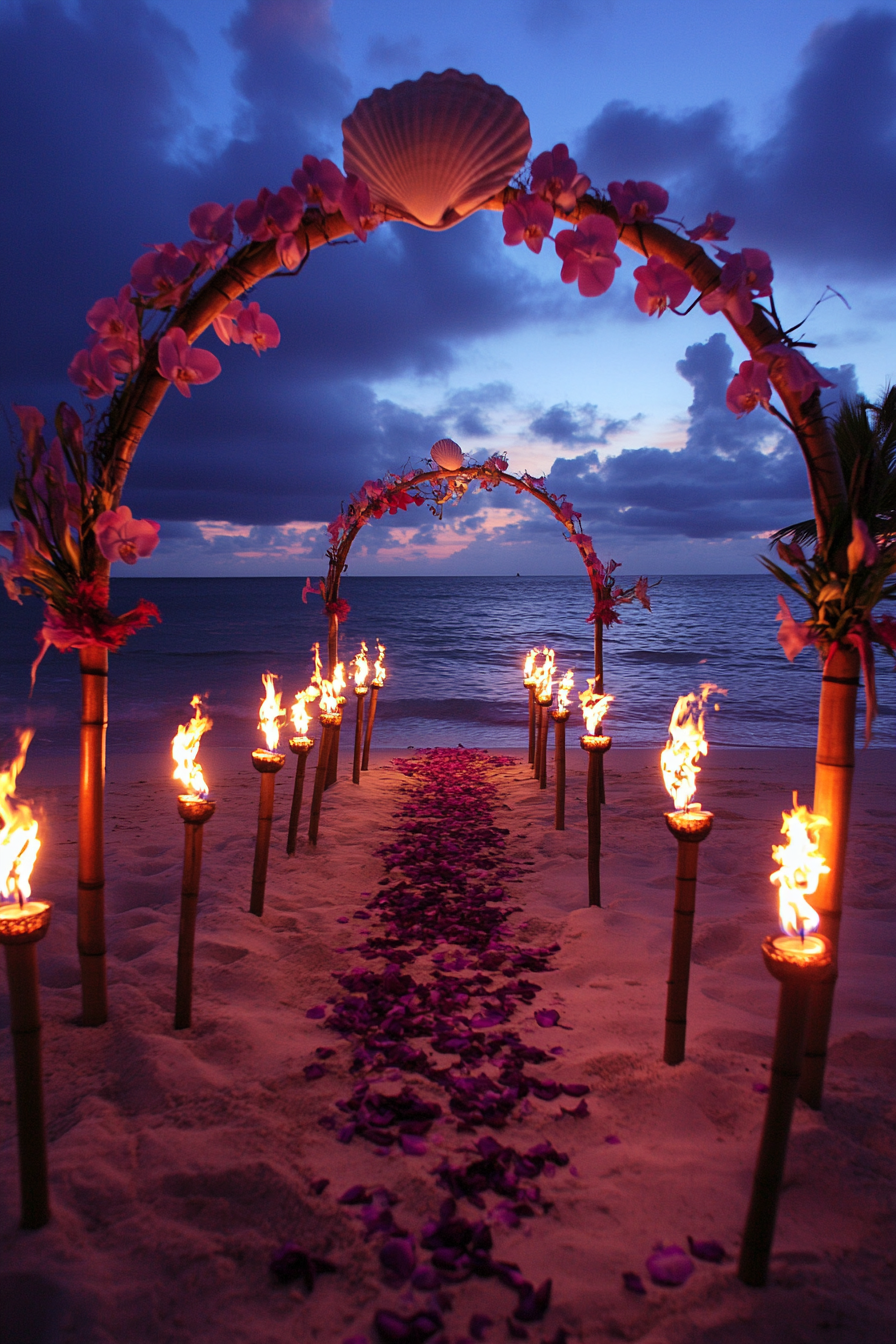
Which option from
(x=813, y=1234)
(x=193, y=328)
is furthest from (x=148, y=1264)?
(x=193, y=328)

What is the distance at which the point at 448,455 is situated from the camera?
783cm

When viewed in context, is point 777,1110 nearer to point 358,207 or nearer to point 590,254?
point 590,254

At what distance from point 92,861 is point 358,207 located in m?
2.91

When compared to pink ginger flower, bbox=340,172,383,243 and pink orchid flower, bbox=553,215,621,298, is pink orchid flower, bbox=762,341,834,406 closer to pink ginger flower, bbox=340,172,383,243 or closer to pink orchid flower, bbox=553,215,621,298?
pink orchid flower, bbox=553,215,621,298

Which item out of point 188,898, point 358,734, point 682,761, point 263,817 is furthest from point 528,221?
point 358,734

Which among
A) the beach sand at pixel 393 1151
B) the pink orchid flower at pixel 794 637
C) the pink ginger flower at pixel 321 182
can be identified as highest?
the pink ginger flower at pixel 321 182

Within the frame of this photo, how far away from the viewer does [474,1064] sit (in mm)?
2797

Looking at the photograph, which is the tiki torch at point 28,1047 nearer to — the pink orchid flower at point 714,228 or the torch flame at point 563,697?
the pink orchid flower at point 714,228

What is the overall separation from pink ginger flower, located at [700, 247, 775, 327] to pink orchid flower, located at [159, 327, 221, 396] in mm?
1886

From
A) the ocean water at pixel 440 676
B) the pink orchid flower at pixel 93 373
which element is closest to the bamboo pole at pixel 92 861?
the pink orchid flower at pixel 93 373

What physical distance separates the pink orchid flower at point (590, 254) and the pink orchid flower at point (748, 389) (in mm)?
615

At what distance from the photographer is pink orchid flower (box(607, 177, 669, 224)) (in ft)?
7.94

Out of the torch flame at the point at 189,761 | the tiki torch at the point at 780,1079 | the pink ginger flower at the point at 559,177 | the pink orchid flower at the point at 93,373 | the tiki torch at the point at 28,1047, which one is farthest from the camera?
the torch flame at the point at 189,761

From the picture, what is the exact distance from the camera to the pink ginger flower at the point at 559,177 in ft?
8.04
